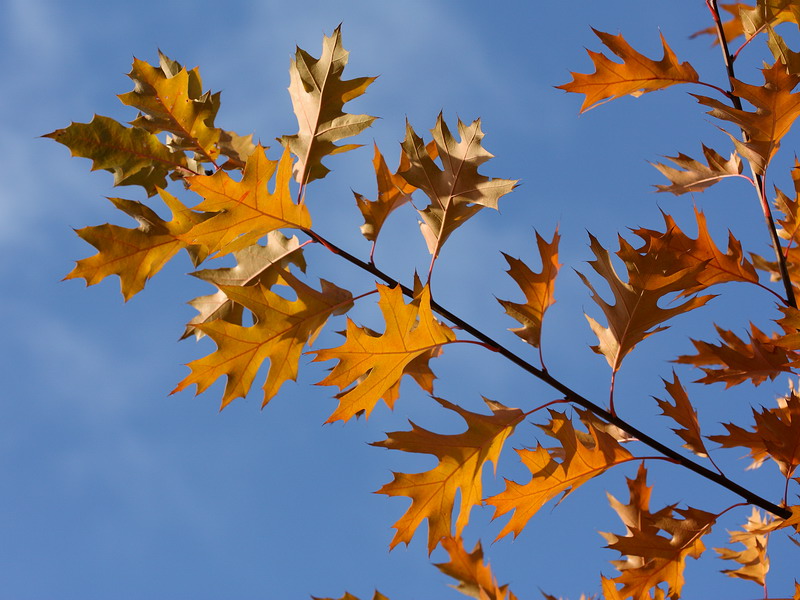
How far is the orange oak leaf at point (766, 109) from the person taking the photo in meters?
1.87

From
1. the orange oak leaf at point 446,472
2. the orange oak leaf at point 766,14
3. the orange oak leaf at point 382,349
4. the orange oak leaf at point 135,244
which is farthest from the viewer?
the orange oak leaf at point 766,14

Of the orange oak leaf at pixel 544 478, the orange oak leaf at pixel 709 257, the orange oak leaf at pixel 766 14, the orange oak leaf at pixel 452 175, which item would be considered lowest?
the orange oak leaf at pixel 544 478

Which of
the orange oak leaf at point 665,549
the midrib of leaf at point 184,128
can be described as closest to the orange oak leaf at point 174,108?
the midrib of leaf at point 184,128

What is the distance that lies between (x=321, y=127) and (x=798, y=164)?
1.39 m

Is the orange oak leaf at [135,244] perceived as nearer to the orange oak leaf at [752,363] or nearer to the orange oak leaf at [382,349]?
the orange oak leaf at [382,349]

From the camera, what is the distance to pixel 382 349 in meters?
1.73

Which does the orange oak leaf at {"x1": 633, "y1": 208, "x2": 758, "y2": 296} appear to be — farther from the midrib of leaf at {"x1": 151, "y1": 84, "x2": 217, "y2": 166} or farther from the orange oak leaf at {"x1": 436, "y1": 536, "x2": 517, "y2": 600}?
the midrib of leaf at {"x1": 151, "y1": 84, "x2": 217, "y2": 166}

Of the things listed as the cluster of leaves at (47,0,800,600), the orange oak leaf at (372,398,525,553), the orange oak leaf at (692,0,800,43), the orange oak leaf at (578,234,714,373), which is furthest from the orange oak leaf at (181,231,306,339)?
the orange oak leaf at (692,0,800,43)

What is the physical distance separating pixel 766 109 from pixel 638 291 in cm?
63

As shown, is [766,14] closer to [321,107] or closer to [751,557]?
[321,107]

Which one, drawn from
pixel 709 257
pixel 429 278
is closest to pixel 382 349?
pixel 429 278

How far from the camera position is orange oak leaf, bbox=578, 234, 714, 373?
68.2 inches

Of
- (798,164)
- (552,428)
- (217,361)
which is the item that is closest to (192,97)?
(217,361)

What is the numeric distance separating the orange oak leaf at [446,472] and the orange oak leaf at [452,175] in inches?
20.5
